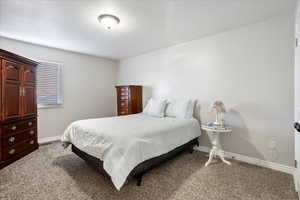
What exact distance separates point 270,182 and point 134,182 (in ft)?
5.96

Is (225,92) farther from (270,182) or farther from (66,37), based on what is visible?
(66,37)

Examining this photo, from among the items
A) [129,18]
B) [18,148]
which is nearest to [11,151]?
[18,148]

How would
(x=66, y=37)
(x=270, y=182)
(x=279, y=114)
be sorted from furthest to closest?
(x=66, y=37) → (x=279, y=114) → (x=270, y=182)

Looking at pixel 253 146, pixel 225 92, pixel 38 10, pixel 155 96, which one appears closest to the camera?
pixel 38 10

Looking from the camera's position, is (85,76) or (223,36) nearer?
(223,36)

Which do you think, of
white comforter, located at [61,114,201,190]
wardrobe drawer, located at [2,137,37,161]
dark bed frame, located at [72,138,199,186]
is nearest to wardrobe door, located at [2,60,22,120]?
wardrobe drawer, located at [2,137,37,161]

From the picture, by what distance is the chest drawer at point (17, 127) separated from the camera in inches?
94.0

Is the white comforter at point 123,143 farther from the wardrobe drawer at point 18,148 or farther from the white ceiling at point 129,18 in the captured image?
the white ceiling at point 129,18

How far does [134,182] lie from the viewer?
1.95 meters

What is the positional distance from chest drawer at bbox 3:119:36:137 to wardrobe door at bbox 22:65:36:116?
17cm

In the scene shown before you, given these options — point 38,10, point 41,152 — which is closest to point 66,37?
point 38,10

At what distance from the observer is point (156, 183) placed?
1930 mm

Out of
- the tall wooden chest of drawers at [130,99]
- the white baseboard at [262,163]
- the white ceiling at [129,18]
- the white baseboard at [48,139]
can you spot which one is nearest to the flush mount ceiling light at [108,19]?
the white ceiling at [129,18]

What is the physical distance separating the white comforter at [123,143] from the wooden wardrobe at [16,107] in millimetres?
871
